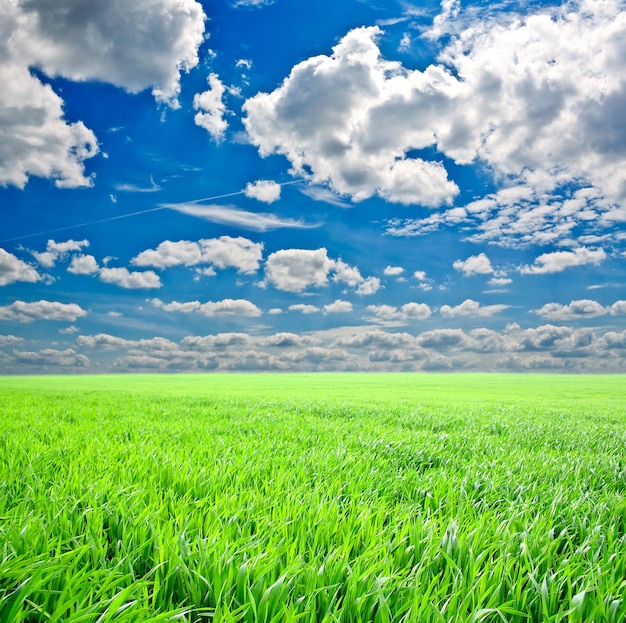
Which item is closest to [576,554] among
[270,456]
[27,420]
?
[270,456]

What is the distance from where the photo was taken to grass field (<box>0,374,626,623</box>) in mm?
2309

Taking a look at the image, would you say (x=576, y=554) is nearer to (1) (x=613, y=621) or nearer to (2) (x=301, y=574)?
(1) (x=613, y=621)

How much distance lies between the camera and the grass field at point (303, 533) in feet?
7.57

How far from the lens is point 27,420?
1007cm

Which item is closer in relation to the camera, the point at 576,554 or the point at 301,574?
the point at 301,574

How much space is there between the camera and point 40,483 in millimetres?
4234

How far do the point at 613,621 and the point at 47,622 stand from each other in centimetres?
286

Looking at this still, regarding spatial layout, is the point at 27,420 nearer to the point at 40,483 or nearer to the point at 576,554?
the point at 40,483

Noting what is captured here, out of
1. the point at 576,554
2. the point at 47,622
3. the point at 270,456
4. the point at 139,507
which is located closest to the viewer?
the point at 47,622

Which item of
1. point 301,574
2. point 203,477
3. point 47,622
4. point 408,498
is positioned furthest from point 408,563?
point 203,477

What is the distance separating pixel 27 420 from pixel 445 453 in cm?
914

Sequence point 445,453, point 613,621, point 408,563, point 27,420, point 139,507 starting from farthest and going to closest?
point 27,420 < point 445,453 < point 139,507 < point 408,563 < point 613,621

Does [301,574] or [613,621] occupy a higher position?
[301,574]

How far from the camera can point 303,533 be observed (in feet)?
10.3
